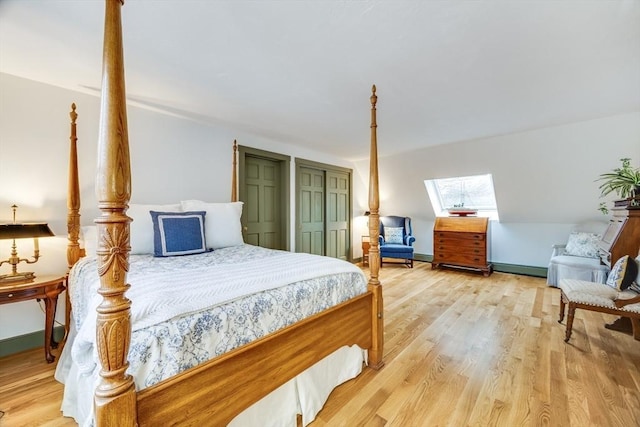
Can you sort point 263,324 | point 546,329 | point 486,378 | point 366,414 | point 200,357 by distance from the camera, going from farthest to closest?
point 546,329 → point 486,378 → point 366,414 → point 263,324 → point 200,357

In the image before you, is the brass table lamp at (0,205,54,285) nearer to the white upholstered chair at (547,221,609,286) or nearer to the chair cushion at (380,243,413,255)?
the chair cushion at (380,243,413,255)

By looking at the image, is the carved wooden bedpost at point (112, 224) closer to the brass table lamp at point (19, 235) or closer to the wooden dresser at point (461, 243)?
the brass table lamp at point (19, 235)

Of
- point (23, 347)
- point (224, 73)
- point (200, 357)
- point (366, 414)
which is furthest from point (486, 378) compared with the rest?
point (23, 347)

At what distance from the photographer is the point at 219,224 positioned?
8.38 feet

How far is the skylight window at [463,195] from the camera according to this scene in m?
4.80

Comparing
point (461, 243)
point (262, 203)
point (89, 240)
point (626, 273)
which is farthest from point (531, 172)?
point (89, 240)

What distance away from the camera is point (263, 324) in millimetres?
1263

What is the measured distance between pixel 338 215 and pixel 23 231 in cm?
416

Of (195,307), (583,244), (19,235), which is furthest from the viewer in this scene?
(583,244)

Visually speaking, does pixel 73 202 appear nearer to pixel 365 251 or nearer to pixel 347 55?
pixel 347 55

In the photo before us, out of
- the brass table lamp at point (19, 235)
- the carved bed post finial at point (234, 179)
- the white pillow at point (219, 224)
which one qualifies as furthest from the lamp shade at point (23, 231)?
the carved bed post finial at point (234, 179)

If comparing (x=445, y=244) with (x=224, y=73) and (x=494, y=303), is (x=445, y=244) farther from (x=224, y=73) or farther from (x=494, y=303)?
(x=224, y=73)

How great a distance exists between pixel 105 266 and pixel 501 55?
2.46m

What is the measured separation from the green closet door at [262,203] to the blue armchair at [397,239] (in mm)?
2117
